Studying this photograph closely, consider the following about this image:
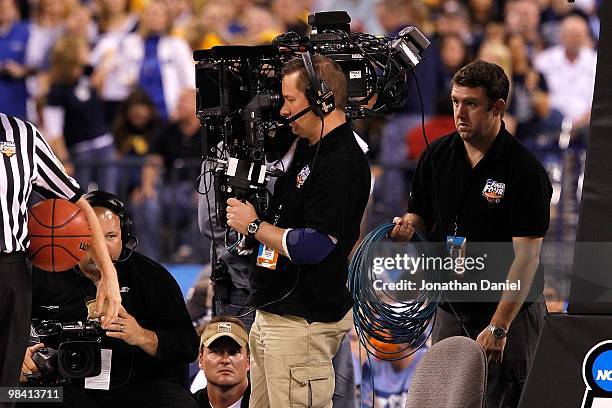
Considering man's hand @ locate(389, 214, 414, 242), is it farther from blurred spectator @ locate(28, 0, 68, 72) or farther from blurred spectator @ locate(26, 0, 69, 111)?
blurred spectator @ locate(28, 0, 68, 72)

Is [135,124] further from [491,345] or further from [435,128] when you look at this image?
[491,345]

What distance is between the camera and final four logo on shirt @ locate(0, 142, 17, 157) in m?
5.54

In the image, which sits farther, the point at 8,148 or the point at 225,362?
the point at 225,362

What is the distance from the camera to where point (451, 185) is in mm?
6383

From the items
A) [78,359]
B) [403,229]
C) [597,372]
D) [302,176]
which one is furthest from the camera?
[403,229]

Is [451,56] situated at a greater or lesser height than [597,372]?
greater

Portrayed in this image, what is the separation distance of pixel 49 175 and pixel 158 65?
7.02 metres

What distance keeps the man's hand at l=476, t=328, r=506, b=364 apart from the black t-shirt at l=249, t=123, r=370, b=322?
0.65 metres

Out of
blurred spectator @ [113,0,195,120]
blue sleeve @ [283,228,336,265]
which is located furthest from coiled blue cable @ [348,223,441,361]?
blurred spectator @ [113,0,195,120]

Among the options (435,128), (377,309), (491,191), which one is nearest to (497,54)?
(435,128)

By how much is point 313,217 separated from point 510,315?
108 centimetres

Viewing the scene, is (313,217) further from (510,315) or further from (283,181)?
(510,315)

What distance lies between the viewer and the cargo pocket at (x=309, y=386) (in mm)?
5863

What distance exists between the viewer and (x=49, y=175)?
5750 mm
